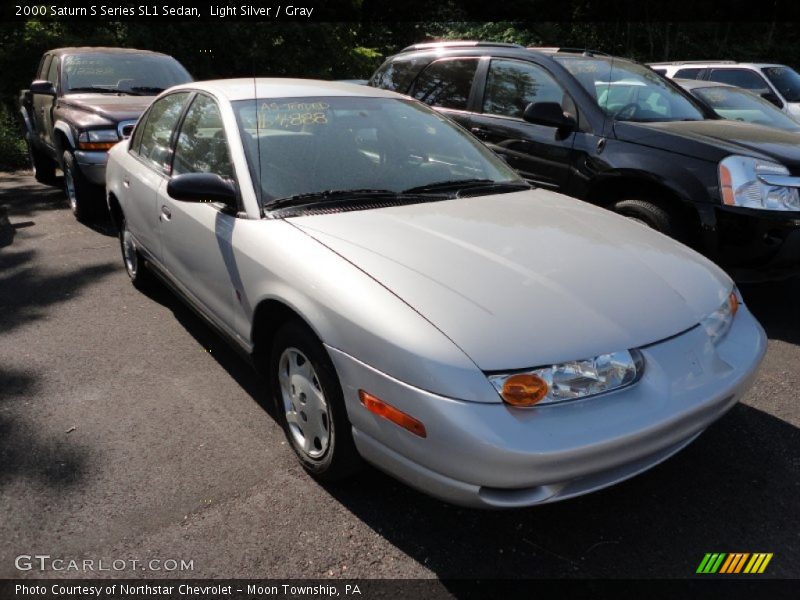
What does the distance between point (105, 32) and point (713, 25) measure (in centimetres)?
2678

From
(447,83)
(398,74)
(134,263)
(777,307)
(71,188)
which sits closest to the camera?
(777,307)

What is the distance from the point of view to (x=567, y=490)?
6.91 ft

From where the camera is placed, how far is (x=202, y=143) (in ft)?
11.5

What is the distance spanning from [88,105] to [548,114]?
487 centimetres

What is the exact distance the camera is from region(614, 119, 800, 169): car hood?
4188mm

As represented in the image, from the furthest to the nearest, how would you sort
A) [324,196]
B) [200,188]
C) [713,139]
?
[713,139], [324,196], [200,188]

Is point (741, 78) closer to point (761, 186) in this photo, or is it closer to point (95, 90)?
point (761, 186)

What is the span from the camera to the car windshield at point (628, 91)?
5012 mm

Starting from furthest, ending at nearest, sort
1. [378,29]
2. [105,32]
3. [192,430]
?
[378,29]
[105,32]
[192,430]

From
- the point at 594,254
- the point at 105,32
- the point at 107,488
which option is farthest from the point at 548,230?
the point at 105,32

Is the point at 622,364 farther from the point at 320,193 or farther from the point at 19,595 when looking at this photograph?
the point at 19,595

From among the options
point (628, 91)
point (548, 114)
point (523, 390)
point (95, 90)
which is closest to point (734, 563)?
point (523, 390)

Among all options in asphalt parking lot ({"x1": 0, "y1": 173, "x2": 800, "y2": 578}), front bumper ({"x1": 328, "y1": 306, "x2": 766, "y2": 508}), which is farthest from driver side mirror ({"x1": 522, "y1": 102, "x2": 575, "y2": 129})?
front bumper ({"x1": 328, "y1": 306, "x2": 766, "y2": 508})

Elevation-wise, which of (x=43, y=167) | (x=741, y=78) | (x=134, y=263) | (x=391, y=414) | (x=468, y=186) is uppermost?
(x=741, y=78)
